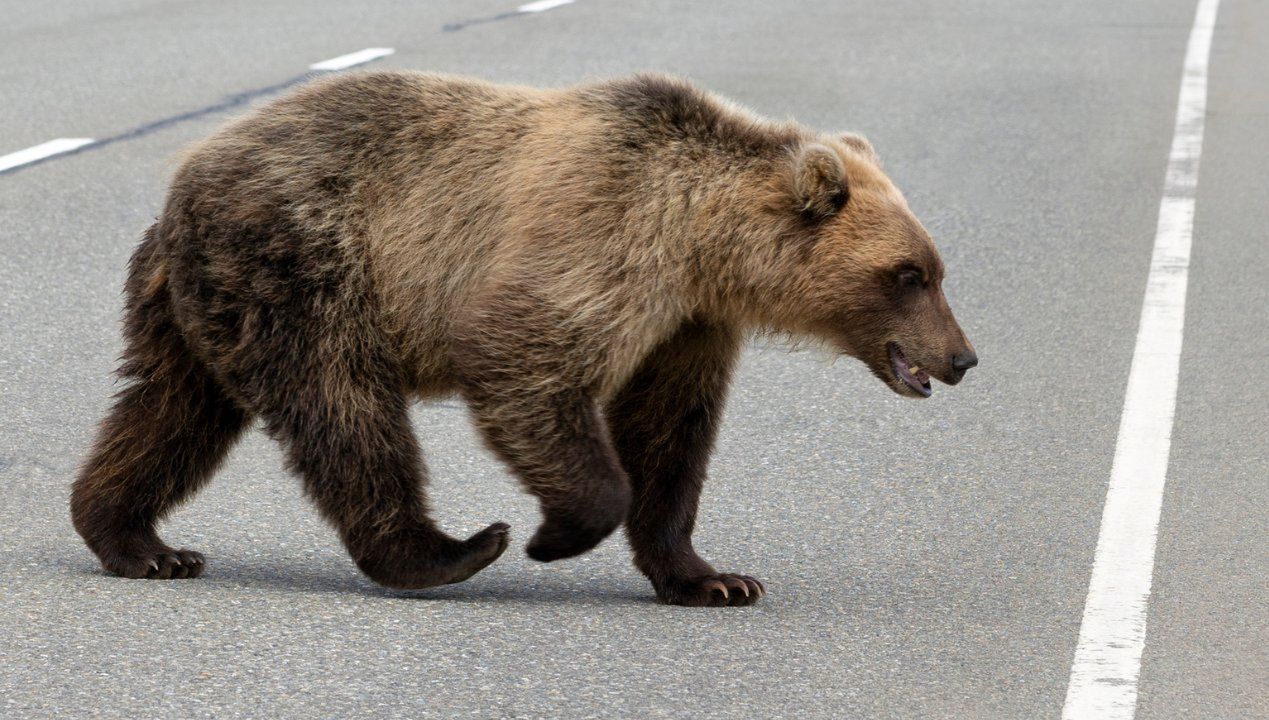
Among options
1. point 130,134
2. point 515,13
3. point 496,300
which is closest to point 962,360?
A: point 496,300

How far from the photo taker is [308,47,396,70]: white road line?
13.1 m

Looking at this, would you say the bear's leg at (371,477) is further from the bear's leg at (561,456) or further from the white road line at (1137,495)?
the white road line at (1137,495)

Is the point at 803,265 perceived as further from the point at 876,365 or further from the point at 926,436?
the point at 926,436

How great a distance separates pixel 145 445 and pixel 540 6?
12.7 metres

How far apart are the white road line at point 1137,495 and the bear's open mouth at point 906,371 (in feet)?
2.48

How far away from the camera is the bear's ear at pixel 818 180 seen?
467cm

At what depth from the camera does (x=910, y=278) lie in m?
4.79

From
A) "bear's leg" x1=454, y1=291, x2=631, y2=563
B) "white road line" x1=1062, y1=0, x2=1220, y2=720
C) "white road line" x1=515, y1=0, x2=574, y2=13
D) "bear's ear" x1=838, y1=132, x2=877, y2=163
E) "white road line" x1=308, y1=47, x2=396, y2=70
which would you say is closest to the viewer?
"white road line" x1=1062, y1=0, x2=1220, y2=720

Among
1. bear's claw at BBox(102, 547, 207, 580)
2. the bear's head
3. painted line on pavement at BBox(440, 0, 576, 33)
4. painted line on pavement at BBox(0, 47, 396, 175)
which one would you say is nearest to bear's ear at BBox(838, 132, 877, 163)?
the bear's head

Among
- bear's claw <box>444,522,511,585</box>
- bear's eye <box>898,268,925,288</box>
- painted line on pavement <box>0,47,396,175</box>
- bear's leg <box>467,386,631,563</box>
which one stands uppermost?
bear's eye <box>898,268,925,288</box>

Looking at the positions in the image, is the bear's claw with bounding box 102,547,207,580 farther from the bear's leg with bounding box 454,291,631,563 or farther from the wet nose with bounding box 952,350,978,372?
the wet nose with bounding box 952,350,978,372

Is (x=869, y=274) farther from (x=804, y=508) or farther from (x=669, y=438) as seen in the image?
(x=804, y=508)

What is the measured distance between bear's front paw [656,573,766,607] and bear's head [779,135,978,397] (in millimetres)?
746

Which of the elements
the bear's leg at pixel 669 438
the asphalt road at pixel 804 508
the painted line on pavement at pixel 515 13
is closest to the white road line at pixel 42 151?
the asphalt road at pixel 804 508
